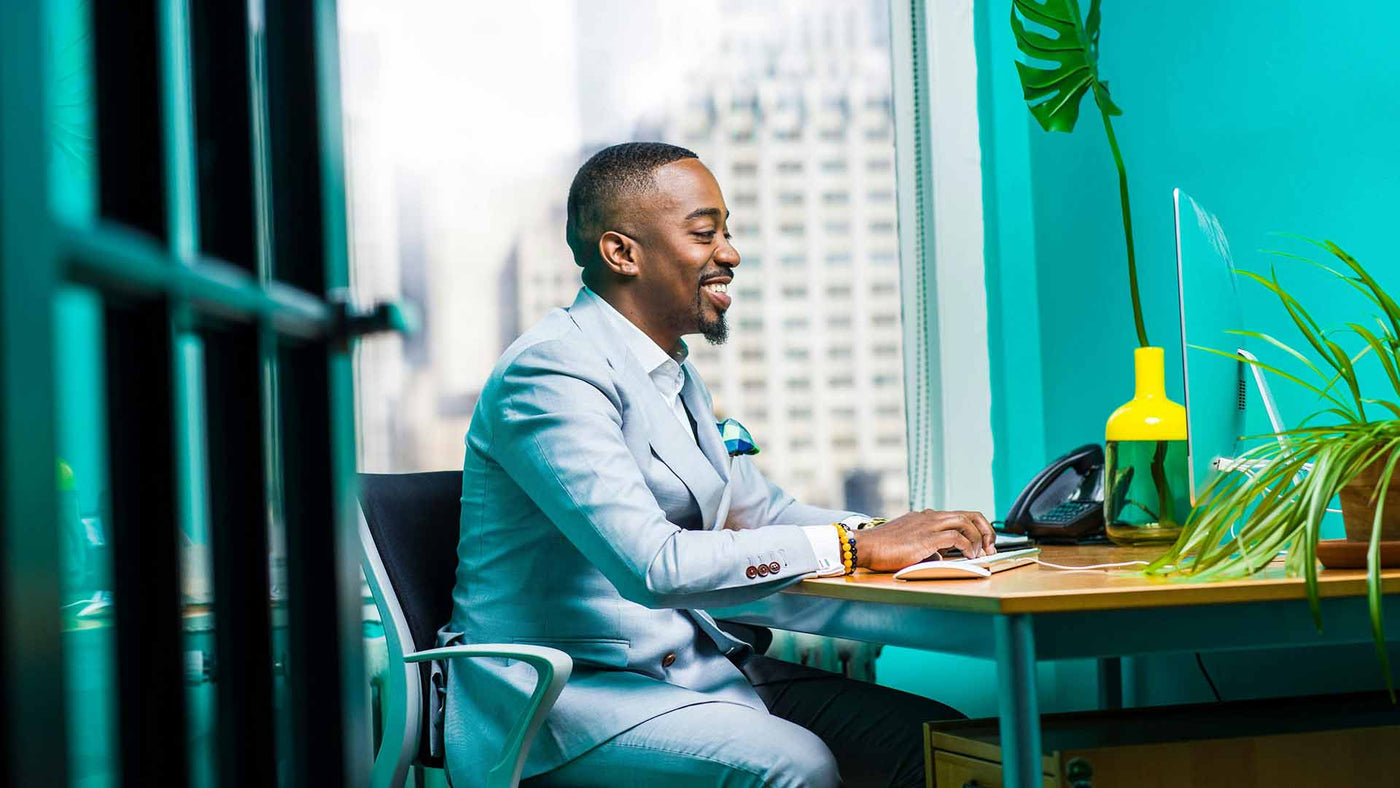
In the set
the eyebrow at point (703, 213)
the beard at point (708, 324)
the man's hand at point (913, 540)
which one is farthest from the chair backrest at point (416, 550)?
the man's hand at point (913, 540)

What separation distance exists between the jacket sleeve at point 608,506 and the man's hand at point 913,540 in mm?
88

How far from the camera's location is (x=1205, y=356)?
169 cm

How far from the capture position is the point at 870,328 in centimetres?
314

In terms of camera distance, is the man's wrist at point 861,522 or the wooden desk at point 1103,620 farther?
the man's wrist at point 861,522

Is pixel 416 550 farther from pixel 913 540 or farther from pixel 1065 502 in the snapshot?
pixel 1065 502

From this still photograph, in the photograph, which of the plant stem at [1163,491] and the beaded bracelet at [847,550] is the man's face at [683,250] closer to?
the beaded bracelet at [847,550]

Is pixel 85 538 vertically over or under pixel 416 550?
over

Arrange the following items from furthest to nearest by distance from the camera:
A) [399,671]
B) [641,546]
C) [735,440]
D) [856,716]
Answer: [735,440] < [856,716] < [399,671] < [641,546]

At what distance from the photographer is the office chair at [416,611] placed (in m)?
1.63

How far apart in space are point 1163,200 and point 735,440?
122 cm

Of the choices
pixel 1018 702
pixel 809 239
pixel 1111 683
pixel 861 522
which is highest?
pixel 809 239

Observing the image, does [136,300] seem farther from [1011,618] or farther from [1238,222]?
[1238,222]

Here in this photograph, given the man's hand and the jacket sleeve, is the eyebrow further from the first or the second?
the man's hand

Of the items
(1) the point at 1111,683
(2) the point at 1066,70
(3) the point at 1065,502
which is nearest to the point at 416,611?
(3) the point at 1065,502
